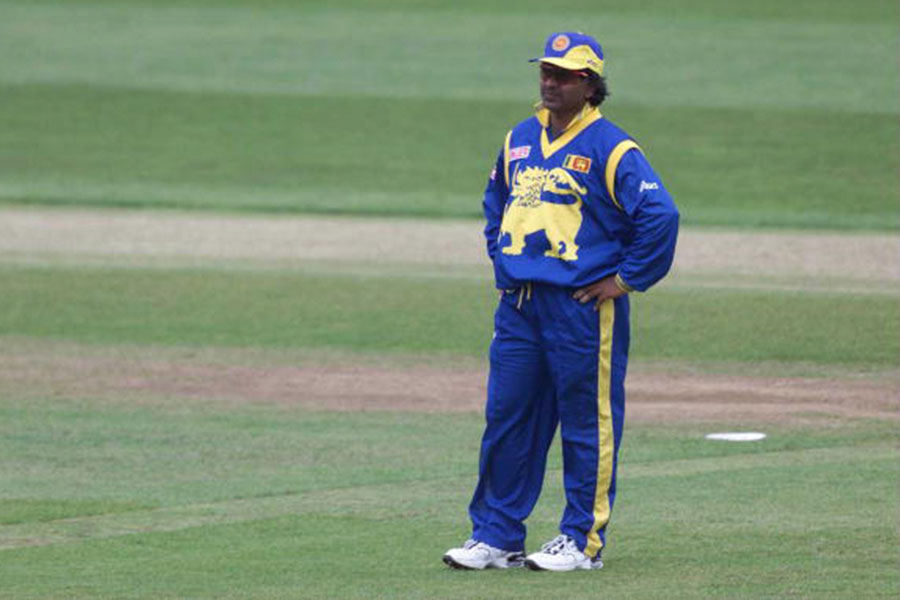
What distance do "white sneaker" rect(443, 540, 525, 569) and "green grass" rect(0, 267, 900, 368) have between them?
20.4 ft

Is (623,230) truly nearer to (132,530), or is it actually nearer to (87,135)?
(132,530)

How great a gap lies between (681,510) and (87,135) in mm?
17852

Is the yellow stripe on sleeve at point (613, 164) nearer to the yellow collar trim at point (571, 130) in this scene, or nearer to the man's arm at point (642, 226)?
the man's arm at point (642, 226)

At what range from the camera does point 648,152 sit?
80.8 ft

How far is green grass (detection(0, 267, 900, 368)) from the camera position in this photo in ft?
47.6

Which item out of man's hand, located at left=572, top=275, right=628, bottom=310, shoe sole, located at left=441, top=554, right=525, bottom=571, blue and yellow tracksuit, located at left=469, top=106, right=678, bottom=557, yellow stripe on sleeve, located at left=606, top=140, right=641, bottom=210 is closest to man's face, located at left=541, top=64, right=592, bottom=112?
blue and yellow tracksuit, located at left=469, top=106, right=678, bottom=557

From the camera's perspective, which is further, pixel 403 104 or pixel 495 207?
pixel 403 104

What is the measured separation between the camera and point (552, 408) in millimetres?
7953

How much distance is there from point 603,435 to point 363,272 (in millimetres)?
10016

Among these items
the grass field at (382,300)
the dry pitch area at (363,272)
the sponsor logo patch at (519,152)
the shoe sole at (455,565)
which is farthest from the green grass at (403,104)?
the shoe sole at (455,565)

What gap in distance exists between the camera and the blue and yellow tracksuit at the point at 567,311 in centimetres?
766

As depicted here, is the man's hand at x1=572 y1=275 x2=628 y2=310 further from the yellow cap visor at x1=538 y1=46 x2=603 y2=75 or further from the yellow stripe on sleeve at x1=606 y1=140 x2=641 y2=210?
the yellow cap visor at x1=538 y1=46 x2=603 y2=75

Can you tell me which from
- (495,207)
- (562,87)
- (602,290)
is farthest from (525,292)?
(562,87)

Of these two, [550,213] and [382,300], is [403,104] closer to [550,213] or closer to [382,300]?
[382,300]
